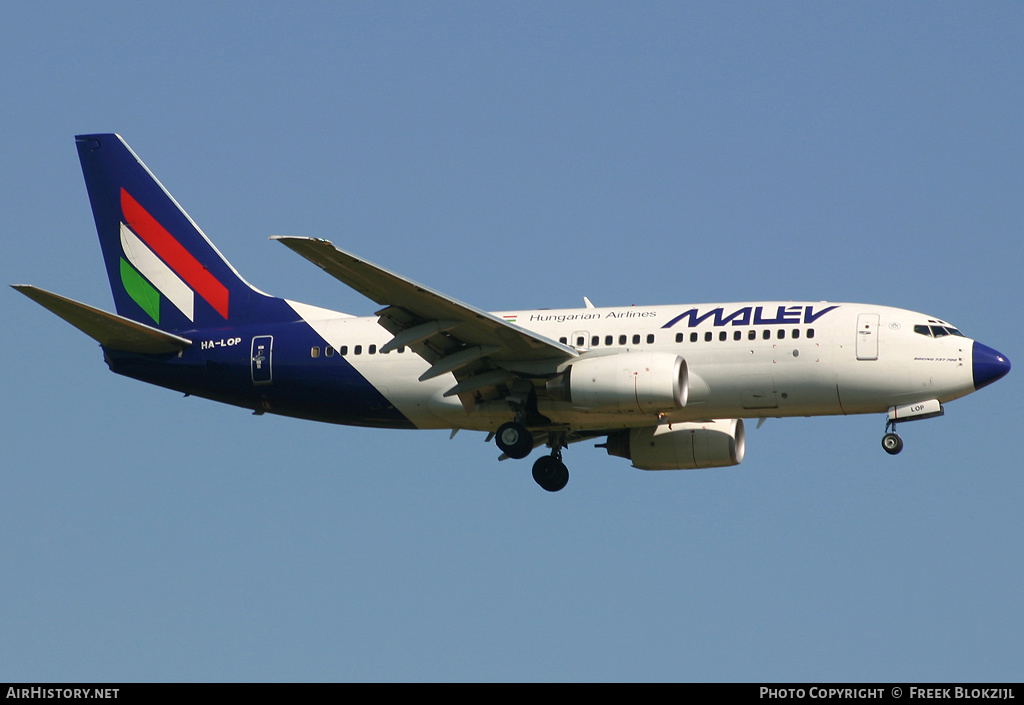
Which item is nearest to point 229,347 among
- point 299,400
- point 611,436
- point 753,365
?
point 299,400

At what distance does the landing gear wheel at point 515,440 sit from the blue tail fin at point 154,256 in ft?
25.9

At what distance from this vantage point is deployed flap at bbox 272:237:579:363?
35.7 m

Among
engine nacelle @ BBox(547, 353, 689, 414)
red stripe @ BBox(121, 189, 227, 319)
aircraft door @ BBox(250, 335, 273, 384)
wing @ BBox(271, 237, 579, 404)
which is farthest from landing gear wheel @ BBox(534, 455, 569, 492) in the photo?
red stripe @ BBox(121, 189, 227, 319)

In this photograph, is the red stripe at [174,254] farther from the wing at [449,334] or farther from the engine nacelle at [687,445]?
the engine nacelle at [687,445]

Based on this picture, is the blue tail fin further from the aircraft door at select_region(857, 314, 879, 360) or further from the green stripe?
the aircraft door at select_region(857, 314, 879, 360)

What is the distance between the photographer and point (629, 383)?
38219 millimetres

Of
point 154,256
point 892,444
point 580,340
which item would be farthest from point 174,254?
point 892,444

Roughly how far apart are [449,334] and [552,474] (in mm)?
6153

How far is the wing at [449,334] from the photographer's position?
36.4 m

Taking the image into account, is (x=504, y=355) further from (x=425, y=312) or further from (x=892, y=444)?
(x=892, y=444)

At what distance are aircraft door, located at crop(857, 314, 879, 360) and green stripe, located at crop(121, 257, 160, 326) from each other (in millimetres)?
20323
